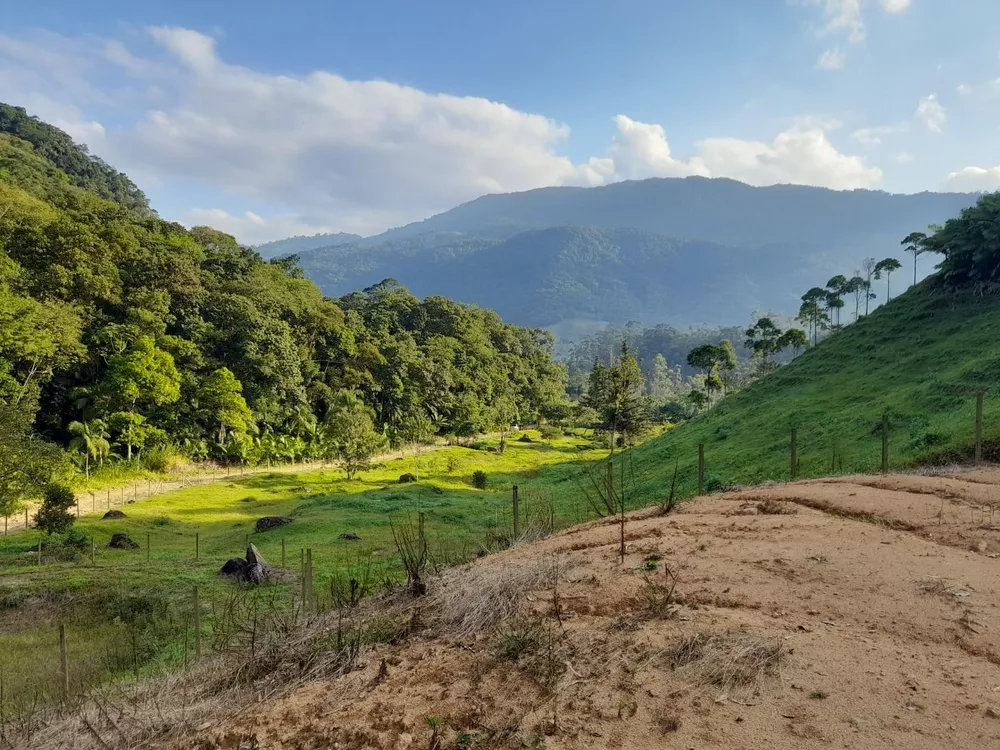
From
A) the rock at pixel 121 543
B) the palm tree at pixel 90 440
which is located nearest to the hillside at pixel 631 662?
the rock at pixel 121 543

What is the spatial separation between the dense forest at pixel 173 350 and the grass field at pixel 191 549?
5231 millimetres

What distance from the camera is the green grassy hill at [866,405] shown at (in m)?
16.7

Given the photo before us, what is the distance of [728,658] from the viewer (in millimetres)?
3676

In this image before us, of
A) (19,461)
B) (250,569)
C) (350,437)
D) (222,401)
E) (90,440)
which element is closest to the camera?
(250,569)

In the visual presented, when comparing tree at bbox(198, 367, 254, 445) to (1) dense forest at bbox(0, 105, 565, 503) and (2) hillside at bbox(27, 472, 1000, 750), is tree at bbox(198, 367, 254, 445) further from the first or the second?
(2) hillside at bbox(27, 472, 1000, 750)

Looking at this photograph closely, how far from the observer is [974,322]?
31500 mm

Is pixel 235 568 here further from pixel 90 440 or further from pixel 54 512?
pixel 90 440

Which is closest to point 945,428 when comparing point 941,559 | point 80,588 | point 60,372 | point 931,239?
point 941,559

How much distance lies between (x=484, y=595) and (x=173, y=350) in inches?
1780

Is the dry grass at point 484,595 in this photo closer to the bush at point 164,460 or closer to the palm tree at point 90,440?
the palm tree at point 90,440

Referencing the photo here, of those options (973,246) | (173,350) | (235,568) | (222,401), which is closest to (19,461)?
(235,568)

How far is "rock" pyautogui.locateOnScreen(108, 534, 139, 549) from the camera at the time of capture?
22438mm

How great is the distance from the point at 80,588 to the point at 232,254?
163ft

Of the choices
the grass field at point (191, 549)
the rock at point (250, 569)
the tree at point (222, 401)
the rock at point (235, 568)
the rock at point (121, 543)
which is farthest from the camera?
the tree at point (222, 401)
